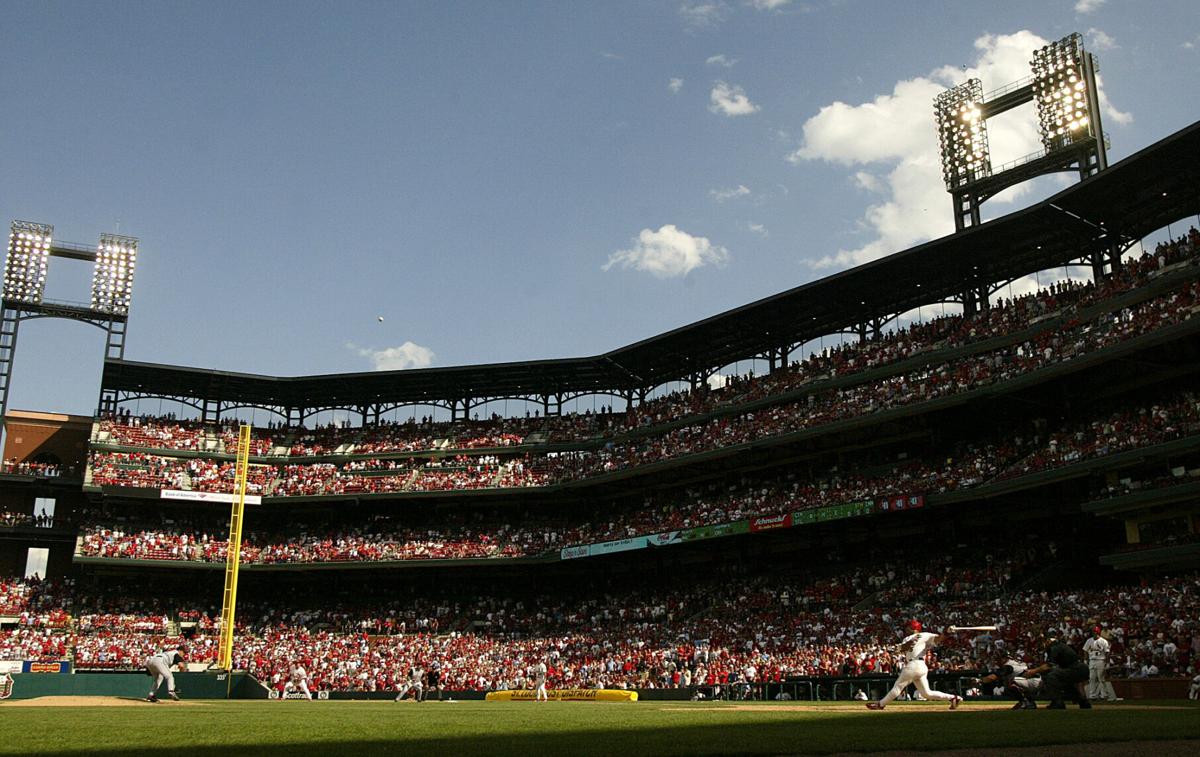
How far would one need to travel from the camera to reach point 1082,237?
145 feet

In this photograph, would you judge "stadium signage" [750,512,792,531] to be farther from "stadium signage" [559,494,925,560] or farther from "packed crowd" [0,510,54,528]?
"packed crowd" [0,510,54,528]

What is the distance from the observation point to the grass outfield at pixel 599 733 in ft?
37.1

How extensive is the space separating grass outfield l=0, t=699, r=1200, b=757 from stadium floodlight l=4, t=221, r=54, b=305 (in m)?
54.3

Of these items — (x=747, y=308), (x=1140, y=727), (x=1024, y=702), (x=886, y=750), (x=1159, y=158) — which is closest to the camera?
(x=886, y=750)

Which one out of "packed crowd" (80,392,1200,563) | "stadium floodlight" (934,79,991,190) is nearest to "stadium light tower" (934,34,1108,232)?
"stadium floodlight" (934,79,991,190)

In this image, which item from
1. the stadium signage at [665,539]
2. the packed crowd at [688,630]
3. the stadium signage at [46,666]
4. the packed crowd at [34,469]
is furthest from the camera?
the packed crowd at [34,469]

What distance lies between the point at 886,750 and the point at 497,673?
35841mm

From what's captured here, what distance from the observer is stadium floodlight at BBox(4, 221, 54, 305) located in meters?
64.2

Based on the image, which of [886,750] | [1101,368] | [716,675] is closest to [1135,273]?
[1101,368]

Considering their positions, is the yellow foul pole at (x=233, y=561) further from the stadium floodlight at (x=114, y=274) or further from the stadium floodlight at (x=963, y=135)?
the stadium floodlight at (x=963, y=135)

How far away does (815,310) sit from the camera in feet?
176

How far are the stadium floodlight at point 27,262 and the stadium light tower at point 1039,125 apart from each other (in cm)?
5470

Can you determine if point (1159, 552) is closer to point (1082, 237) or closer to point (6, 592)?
point (1082, 237)

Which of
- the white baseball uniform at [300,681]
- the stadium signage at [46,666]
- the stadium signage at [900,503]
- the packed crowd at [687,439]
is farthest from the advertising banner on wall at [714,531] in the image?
the stadium signage at [46,666]
